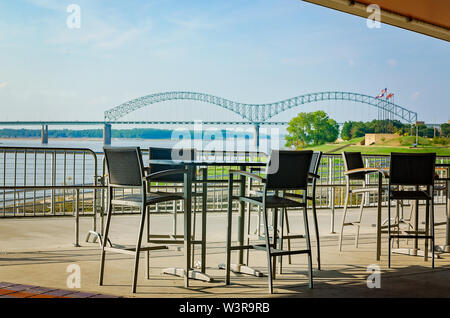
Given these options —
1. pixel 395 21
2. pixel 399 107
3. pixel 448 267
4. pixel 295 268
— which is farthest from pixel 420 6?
pixel 399 107

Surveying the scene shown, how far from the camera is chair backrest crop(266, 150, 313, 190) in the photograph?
2.85 m

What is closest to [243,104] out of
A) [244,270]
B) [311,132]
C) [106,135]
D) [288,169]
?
[311,132]

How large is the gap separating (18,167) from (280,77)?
31547 millimetres

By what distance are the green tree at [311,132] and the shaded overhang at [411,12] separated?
1604 cm

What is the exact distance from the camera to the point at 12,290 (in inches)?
103

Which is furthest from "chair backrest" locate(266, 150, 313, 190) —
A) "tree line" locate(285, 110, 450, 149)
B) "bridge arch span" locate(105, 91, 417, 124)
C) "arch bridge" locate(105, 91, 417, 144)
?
"bridge arch span" locate(105, 91, 417, 124)

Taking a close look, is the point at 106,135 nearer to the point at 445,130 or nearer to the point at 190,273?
the point at 445,130

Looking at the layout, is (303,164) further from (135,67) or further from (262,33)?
(135,67)

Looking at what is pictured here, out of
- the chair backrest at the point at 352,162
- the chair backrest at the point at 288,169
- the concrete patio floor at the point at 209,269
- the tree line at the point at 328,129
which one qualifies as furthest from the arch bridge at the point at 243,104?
the chair backrest at the point at 288,169

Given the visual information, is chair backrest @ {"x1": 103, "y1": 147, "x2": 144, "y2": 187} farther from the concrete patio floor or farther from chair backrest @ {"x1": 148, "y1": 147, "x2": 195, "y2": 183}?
chair backrest @ {"x1": 148, "y1": 147, "x2": 195, "y2": 183}

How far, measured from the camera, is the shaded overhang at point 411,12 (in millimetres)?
5428

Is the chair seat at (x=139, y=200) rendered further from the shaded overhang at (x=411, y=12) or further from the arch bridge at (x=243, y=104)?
the arch bridge at (x=243, y=104)

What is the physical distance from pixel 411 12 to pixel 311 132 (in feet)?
58.5

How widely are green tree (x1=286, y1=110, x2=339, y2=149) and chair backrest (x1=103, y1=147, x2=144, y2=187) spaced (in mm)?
20218
